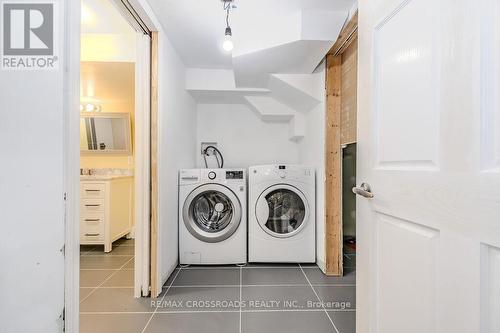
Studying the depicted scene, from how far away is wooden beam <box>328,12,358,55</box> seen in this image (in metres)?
1.72

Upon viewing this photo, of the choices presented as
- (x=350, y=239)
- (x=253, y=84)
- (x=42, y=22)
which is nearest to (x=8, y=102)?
(x=42, y=22)

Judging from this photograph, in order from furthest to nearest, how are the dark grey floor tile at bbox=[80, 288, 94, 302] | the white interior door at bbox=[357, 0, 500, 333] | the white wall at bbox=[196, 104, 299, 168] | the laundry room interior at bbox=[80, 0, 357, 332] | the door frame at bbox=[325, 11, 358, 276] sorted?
the white wall at bbox=[196, 104, 299, 168]
the door frame at bbox=[325, 11, 358, 276]
the dark grey floor tile at bbox=[80, 288, 94, 302]
the laundry room interior at bbox=[80, 0, 357, 332]
the white interior door at bbox=[357, 0, 500, 333]

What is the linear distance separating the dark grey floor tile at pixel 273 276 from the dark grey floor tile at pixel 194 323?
51 centimetres

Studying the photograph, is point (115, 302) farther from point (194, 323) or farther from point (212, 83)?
point (212, 83)

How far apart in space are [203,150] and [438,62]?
2948 mm

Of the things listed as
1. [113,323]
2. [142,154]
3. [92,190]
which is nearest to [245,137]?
[142,154]

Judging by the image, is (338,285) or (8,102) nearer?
(8,102)

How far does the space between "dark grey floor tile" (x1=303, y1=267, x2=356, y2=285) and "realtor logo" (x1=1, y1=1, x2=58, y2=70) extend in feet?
7.20

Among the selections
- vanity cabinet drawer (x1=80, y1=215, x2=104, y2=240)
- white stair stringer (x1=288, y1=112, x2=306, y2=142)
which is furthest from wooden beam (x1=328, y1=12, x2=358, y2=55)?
vanity cabinet drawer (x1=80, y1=215, x2=104, y2=240)

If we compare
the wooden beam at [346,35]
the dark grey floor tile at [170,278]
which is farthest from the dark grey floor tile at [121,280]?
the wooden beam at [346,35]

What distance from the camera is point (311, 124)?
2.75 m

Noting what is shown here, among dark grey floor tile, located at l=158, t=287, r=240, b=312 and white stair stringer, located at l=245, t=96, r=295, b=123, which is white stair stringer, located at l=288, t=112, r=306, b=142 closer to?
white stair stringer, located at l=245, t=96, r=295, b=123

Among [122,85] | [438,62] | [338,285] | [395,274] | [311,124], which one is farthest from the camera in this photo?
[122,85]

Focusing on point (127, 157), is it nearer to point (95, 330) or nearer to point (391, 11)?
point (95, 330)
